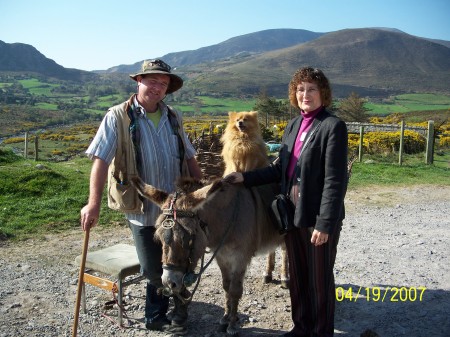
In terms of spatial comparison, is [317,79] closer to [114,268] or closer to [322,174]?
[322,174]

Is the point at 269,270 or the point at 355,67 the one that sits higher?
the point at 355,67

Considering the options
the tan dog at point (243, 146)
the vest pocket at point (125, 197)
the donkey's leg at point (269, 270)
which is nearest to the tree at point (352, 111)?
the tan dog at point (243, 146)

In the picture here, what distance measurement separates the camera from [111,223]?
7.93 metres

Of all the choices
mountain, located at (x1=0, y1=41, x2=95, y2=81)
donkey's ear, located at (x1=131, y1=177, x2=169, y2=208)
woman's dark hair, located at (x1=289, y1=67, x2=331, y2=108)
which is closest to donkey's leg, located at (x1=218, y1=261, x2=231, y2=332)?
donkey's ear, located at (x1=131, y1=177, x2=169, y2=208)

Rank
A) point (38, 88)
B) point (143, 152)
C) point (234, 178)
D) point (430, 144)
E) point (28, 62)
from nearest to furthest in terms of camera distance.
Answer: point (143, 152) < point (234, 178) < point (430, 144) < point (38, 88) < point (28, 62)

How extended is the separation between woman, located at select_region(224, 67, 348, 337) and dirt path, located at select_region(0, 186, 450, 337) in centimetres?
80

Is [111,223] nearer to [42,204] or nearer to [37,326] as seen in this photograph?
[42,204]

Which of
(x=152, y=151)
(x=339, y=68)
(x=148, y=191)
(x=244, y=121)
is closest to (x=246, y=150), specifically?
(x=244, y=121)

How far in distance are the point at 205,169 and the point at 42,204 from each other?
4.08 meters

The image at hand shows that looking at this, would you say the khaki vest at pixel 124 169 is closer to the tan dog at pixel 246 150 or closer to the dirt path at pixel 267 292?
the dirt path at pixel 267 292

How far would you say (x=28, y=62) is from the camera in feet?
463

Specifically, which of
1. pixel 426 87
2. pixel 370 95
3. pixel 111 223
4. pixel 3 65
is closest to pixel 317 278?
pixel 111 223

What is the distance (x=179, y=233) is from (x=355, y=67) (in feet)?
512

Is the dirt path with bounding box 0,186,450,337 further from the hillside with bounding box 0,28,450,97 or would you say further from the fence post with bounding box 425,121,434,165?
the hillside with bounding box 0,28,450,97
